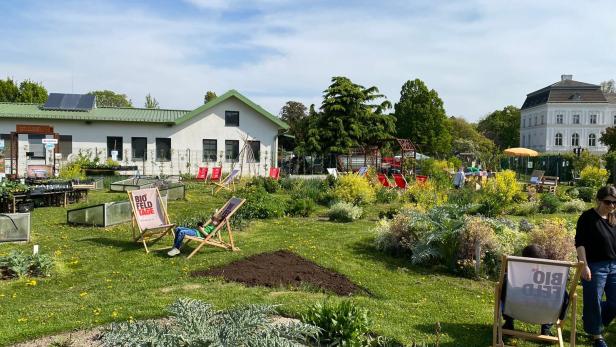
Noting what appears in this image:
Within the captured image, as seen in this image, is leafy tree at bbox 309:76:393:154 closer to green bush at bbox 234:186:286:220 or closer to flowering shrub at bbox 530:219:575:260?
green bush at bbox 234:186:286:220

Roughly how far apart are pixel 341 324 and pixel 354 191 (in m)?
10.3

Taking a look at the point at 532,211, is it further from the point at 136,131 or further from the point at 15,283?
the point at 136,131

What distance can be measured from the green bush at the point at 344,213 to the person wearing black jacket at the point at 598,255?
24.7ft

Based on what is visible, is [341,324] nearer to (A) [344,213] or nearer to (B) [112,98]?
(A) [344,213]

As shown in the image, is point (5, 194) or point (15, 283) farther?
point (5, 194)

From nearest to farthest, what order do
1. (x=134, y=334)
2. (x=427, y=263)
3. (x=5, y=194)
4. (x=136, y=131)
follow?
(x=134, y=334) < (x=427, y=263) < (x=5, y=194) < (x=136, y=131)

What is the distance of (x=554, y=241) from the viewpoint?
23.7 feet

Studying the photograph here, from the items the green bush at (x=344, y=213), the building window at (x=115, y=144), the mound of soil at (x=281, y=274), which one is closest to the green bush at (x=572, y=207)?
the green bush at (x=344, y=213)

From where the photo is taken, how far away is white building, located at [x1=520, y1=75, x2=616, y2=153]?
2852 inches

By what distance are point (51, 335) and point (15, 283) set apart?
2.22 m

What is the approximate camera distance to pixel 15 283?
6.28 m

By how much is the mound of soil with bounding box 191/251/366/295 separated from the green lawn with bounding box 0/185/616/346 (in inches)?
8.3

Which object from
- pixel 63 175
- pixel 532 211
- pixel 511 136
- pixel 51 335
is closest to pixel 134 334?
pixel 51 335

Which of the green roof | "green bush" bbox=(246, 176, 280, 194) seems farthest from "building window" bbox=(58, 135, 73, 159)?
"green bush" bbox=(246, 176, 280, 194)
